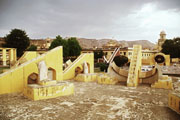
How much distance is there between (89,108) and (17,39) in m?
26.3

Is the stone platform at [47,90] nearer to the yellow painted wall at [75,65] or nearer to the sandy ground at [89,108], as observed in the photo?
the sandy ground at [89,108]

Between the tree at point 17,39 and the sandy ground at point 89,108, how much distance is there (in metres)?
22.3

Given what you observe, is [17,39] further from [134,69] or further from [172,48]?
[172,48]

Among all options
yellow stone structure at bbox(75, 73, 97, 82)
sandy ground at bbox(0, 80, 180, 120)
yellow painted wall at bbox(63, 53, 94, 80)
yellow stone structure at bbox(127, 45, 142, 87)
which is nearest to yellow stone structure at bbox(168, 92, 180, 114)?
sandy ground at bbox(0, 80, 180, 120)

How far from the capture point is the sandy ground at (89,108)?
20.9 feet

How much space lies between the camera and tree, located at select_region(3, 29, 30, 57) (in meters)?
28.7

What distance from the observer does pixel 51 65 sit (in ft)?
44.0

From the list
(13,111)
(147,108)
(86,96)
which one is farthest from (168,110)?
(13,111)

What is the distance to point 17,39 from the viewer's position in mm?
28953

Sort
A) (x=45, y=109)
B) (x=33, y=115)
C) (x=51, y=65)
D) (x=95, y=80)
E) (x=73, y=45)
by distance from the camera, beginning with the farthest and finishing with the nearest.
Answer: (x=73, y=45)
(x=95, y=80)
(x=51, y=65)
(x=45, y=109)
(x=33, y=115)

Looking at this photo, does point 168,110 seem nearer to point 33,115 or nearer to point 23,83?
point 33,115

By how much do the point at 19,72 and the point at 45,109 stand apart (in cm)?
501

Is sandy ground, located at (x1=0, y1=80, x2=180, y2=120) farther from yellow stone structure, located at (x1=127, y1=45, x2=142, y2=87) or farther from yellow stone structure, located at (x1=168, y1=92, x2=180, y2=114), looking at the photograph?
yellow stone structure, located at (x1=127, y1=45, x2=142, y2=87)

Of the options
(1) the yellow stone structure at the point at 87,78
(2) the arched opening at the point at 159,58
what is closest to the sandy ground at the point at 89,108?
(1) the yellow stone structure at the point at 87,78
